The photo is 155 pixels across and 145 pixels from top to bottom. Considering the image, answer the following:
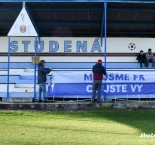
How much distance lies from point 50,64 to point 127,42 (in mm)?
4686

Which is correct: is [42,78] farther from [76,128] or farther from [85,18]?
[85,18]

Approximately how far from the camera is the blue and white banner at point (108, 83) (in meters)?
18.3

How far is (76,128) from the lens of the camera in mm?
12664

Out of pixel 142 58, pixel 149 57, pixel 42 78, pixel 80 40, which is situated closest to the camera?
pixel 42 78

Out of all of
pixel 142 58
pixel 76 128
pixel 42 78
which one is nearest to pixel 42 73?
pixel 42 78

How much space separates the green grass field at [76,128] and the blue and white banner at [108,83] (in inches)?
76.4

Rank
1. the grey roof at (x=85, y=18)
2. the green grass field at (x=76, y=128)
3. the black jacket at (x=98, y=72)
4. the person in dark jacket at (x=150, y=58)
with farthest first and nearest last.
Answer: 1. the person in dark jacket at (x=150, y=58)
2. the grey roof at (x=85, y=18)
3. the black jacket at (x=98, y=72)
4. the green grass field at (x=76, y=128)

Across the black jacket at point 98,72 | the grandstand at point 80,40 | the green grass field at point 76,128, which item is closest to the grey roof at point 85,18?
the grandstand at point 80,40

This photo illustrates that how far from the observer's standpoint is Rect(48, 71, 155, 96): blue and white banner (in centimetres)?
1831

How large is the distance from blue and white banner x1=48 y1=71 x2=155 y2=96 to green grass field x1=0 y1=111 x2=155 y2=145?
6.37 ft

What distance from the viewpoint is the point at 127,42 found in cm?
2534

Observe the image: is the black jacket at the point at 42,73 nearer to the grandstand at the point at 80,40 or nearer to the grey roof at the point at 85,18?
the grey roof at the point at 85,18

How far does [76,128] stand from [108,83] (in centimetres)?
591

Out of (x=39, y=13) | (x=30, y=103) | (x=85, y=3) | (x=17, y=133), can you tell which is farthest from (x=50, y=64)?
(x=17, y=133)
